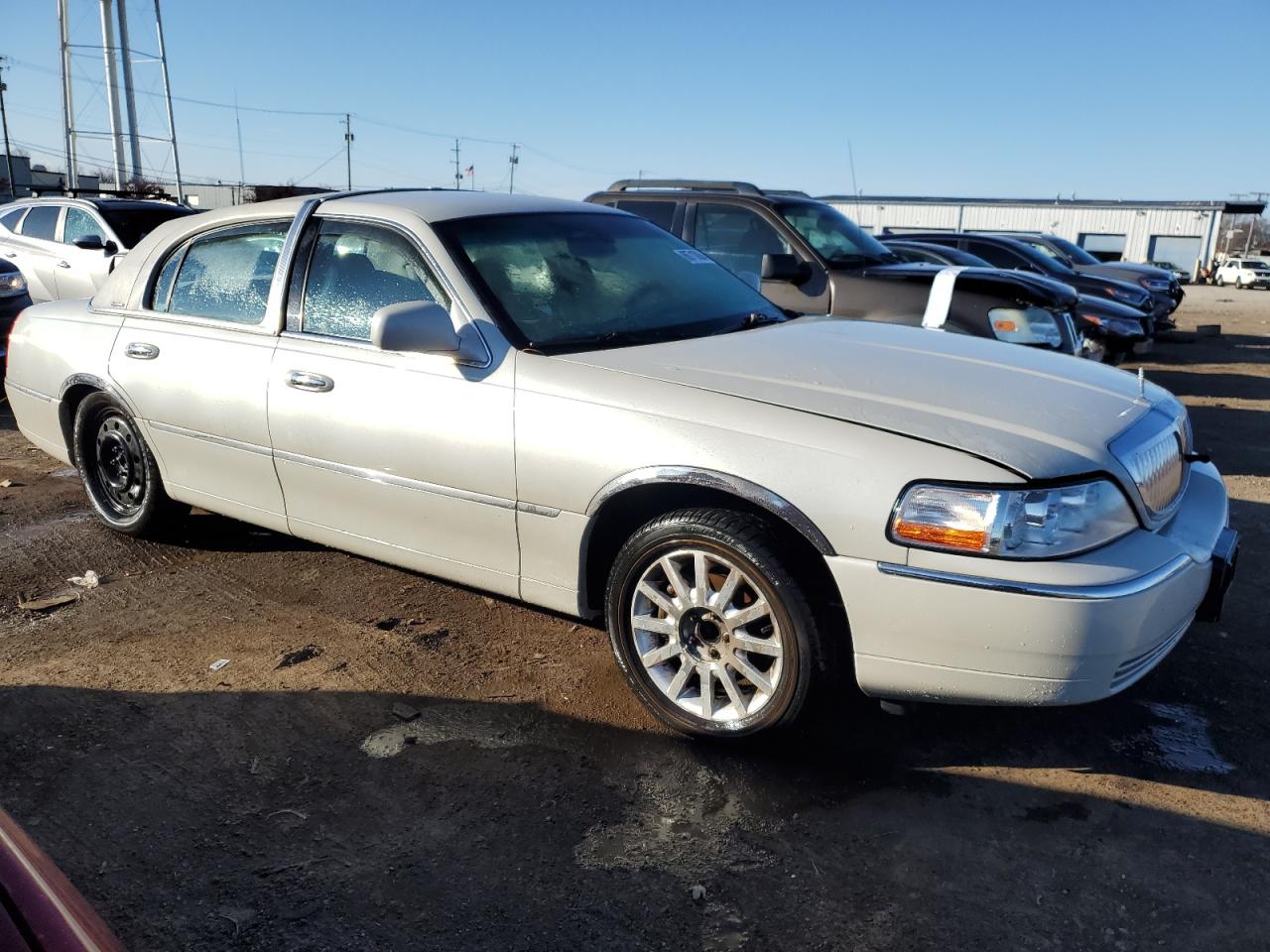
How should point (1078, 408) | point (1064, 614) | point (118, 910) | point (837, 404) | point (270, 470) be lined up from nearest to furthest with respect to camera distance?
point (118, 910), point (1064, 614), point (837, 404), point (1078, 408), point (270, 470)

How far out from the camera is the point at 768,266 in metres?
6.29

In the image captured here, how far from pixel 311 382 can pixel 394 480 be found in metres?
0.56

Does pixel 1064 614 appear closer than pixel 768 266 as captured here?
Yes

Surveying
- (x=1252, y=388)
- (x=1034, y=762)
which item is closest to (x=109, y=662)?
(x=1034, y=762)

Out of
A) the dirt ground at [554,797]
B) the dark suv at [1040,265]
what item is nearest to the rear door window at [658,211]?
the dirt ground at [554,797]

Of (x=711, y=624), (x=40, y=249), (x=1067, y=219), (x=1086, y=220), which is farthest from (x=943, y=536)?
(x=1086, y=220)

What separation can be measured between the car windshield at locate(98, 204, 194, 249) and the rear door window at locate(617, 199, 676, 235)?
220 inches

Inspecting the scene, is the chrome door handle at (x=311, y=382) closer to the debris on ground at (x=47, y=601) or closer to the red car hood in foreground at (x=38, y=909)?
the debris on ground at (x=47, y=601)

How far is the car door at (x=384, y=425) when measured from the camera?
349 cm

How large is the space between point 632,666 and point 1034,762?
129 cm

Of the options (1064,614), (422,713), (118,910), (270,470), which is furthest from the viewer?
(270,470)

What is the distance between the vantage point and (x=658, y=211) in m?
8.45

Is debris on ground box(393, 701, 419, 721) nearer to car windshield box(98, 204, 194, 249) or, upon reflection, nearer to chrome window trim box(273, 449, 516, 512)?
chrome window trim box(273, 449, 516, 512)

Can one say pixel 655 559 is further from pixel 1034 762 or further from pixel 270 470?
pixel 270 470
